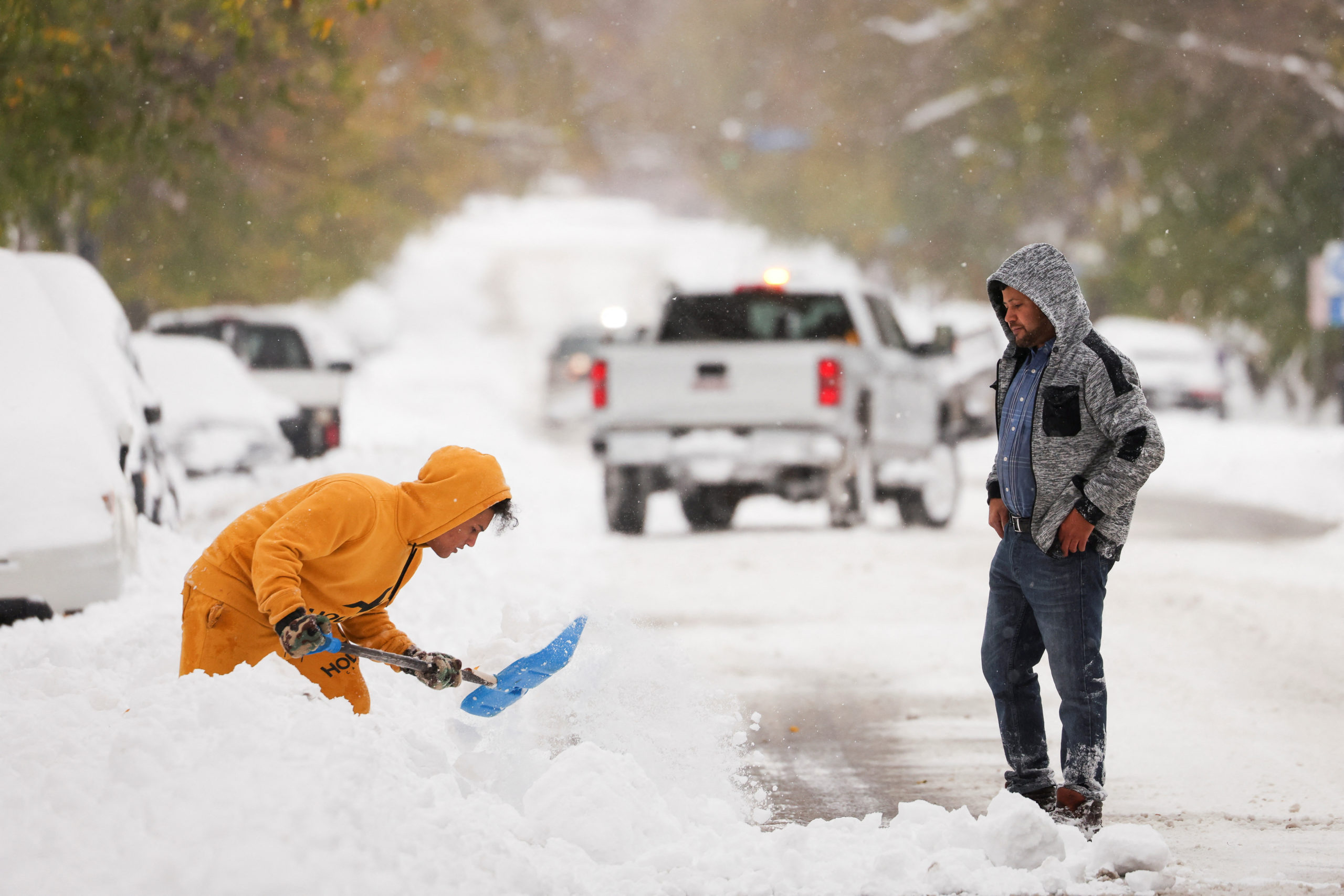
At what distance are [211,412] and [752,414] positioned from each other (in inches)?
192

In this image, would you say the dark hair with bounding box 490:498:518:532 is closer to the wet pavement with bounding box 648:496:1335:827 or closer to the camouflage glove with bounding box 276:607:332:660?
the camouflage glove with bounding box 276:607:332:660

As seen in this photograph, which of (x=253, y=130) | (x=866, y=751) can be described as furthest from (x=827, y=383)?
(x=253, y=130)

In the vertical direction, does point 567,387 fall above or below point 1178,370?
below

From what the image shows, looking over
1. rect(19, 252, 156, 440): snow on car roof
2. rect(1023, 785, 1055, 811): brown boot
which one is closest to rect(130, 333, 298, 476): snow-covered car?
rect(19, 252, 156, 440): snow on car roof

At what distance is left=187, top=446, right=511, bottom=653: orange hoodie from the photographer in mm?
5414

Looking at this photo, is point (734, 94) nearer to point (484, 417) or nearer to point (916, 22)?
point (916, 22)

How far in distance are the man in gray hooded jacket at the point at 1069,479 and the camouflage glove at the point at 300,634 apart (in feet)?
6.78

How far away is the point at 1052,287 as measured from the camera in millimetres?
5676

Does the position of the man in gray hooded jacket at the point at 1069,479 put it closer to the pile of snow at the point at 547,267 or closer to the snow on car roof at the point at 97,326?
the snow on car roof at the point at 97,326

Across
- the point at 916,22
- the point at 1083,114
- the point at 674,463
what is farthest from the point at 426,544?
the point at 916,22

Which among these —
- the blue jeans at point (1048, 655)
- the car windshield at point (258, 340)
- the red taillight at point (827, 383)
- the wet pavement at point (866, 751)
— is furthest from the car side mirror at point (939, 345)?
the blue jeans at point (1048, 655)

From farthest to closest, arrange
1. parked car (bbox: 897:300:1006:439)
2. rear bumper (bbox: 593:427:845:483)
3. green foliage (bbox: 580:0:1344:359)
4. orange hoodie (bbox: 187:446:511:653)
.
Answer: green foliage (bbox: 580:0:1344:359), parked car (bbox: 897:300:1006:439), rear bumper (bbox: 593:427:845:483), orange hoodie (bbox: 187:446:511:653)

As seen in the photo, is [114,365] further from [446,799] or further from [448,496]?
[446,799]

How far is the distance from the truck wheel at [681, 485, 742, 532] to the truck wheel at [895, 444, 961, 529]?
57.8 inches
